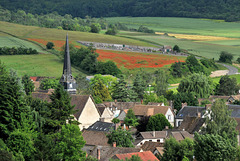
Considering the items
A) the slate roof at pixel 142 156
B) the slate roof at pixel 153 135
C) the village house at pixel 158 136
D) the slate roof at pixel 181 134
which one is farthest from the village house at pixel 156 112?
the slate roof at pixel 142 156

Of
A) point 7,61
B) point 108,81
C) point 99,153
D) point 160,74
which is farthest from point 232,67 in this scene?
point 99,153

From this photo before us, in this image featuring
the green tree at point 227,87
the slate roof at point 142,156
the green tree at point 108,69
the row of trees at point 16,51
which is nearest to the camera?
the slate roof at point 142,156

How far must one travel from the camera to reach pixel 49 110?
65125mm

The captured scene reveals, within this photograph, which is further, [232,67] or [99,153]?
[232,67]

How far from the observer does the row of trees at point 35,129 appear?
48.9m

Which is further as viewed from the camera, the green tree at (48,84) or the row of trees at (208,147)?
the green tree at (48,84)

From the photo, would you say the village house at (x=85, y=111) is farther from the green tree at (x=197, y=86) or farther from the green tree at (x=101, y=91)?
the green tree at (x=197, y=86)

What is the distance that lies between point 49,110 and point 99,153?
11.7 meters

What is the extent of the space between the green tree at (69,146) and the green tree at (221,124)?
1500 centimetres

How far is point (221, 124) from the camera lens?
210ft

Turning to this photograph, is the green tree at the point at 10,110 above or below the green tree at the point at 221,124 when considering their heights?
above

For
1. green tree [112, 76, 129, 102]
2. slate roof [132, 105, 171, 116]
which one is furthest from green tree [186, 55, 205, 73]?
slate roof [132, 105, 171, 116]

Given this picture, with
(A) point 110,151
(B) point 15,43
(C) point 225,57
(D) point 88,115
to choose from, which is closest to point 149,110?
(D) point 88,115

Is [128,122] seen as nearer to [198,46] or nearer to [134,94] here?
[134,94]
